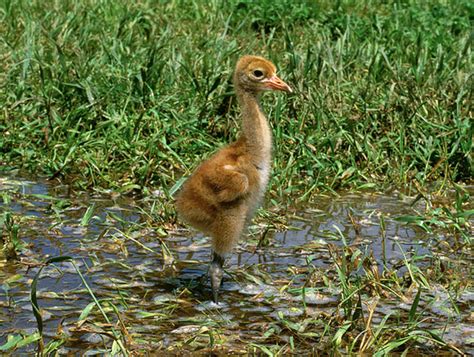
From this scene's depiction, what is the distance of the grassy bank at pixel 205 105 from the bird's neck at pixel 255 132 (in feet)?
4.77

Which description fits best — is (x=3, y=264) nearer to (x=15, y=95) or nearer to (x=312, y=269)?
(x=312, y=269)

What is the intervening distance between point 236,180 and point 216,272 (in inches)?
20.3

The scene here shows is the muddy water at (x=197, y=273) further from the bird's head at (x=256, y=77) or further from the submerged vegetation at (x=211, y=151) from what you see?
the bird's head at (x=256, y=77)

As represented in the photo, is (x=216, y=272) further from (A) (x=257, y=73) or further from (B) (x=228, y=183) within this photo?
(A) (x=257, y=73)

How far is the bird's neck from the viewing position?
586 cm

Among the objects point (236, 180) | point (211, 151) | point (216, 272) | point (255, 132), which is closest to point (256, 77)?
point (255, 132)

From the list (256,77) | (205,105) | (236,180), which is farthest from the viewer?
(205,105)

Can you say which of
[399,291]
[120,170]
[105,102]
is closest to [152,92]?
[105,102]

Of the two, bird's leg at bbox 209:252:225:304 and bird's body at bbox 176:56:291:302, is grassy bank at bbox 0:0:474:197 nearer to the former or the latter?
bird's body at bbox 176:56:291:302

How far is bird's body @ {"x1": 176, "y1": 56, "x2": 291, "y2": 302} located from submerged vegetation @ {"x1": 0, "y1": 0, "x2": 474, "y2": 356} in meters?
0.38

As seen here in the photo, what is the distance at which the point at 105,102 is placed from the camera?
8.35 metres

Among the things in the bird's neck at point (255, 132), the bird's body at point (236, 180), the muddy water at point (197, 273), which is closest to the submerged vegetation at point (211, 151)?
the muddy water at point (197, 273)

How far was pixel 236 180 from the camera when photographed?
222 inches

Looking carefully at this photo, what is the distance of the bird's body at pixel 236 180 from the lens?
18.6 ft
